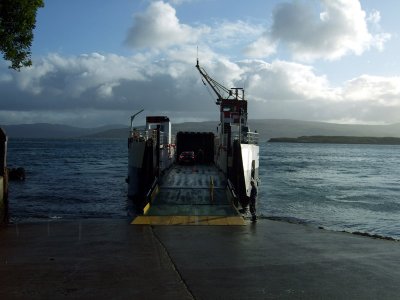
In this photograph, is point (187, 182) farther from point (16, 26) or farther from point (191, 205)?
point (16, 26)

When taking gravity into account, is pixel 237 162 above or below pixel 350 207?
above

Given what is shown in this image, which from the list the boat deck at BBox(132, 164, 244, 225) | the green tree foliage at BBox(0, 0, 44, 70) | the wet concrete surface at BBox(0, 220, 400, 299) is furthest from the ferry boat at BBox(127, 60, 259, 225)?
the green tree foliage at BBox(0, 0, 44, 70)

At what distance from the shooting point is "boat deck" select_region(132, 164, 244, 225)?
1733cm

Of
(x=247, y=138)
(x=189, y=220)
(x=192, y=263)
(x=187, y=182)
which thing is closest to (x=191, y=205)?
(x=189, y=220)

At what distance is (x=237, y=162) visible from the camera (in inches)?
1046

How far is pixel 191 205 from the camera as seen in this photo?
65.7 feet

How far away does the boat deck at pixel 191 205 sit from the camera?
Result: 17.3 meters

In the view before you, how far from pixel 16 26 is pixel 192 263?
37.0 feet

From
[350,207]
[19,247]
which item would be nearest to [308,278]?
[19,247]

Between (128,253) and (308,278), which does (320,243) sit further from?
(128,253)

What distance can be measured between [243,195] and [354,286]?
1740 cm

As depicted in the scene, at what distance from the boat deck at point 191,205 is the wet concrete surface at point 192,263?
124cm

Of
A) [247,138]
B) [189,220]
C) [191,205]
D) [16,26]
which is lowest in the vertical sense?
[189,220]

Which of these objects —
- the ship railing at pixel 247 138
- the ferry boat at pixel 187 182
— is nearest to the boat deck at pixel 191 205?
the ferry boat at pixel 187 182
